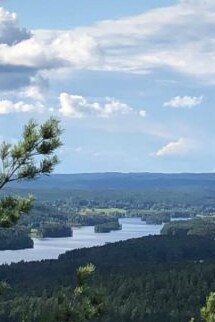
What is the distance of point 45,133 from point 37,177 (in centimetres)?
139

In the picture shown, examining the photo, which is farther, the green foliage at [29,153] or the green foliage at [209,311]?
the green foliage at [209,311]

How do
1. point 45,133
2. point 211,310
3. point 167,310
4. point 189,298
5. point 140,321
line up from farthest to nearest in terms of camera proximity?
point 189,298
point 167,310
point 140,321
point 211,310
point 45,133

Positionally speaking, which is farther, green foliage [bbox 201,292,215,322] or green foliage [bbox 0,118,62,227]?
green foliage [bbox 201,292,215,322]

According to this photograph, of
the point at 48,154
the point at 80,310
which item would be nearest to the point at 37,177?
the point at 48,154

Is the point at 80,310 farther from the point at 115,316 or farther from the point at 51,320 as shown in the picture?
the point at 115,316

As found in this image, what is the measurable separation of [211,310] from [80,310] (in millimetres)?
20557

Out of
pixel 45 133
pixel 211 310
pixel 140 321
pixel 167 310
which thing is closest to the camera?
pixel 45 133

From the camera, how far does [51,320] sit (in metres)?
22.1

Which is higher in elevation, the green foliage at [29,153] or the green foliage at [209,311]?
the green foliage at [29,153]

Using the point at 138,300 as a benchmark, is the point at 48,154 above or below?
above

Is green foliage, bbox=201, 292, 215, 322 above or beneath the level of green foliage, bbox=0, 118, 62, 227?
beneath

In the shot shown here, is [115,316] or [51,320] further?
[115,316]

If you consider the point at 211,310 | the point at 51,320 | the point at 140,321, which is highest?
the point at 51,320

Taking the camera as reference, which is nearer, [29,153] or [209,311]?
[29,153]
